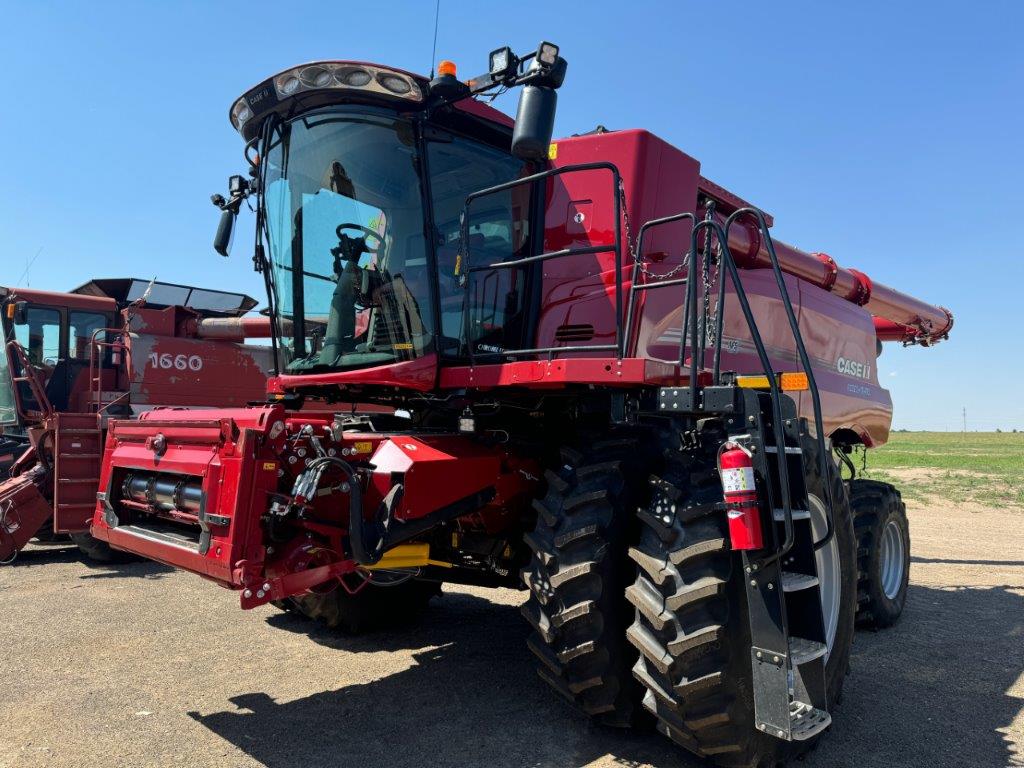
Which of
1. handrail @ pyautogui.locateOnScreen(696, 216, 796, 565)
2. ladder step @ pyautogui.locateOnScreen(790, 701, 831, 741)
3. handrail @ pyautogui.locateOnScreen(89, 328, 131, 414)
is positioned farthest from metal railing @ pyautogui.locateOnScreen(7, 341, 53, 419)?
ladder step @ pyautogui.locateOnScreen(790, 701, 831, 741)

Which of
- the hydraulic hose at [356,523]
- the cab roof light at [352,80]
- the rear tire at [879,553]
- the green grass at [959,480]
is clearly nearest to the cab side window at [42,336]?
the cab roof light at [352,80]

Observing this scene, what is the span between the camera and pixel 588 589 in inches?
139

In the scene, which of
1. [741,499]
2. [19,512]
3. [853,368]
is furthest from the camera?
[19,512]

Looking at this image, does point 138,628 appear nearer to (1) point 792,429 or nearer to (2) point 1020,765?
(1) point 792,429

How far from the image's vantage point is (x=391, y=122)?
163 inches


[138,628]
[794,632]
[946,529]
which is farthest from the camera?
[946,529]

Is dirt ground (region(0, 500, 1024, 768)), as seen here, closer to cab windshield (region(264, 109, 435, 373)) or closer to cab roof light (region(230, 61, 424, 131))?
cab windshield (region(264, 109, 435, 373))

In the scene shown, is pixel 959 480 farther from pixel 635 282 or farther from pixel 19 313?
pixel 19 313

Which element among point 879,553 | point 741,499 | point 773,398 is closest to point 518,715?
point 741,499

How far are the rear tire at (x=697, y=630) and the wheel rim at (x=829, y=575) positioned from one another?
87cm

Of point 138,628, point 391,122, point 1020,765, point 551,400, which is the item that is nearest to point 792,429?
point 551,400

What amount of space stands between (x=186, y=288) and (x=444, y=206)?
8482 mm

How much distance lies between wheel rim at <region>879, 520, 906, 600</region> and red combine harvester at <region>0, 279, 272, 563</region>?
26.9 ft

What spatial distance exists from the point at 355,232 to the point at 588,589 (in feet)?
7.81
